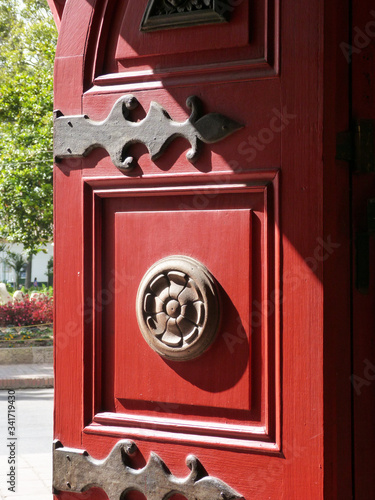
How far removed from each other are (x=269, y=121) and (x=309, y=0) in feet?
1.14

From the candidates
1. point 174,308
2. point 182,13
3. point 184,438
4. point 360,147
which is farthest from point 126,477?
point 182,13

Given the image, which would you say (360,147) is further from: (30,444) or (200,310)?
(30,444)

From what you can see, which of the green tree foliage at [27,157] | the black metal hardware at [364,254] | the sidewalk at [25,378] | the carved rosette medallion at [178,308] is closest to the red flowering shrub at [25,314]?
the green tree foliage at [27,157]

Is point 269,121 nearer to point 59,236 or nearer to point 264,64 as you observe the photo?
point 264,64

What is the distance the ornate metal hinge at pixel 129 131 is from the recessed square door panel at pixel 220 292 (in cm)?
20

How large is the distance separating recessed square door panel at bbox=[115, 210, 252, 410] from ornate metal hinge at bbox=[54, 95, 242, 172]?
0.67ft

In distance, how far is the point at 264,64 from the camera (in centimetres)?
196

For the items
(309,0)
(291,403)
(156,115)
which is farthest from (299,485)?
(309,0)

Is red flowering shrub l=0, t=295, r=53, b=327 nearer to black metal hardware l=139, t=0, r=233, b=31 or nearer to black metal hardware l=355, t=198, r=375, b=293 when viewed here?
black metal hardware l=139, t=0, r=233, b=31

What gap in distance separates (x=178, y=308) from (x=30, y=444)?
550cm

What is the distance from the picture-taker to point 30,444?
6969 mm

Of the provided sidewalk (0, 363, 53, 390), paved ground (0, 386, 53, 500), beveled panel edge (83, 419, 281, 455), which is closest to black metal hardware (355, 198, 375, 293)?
beveled panel edge (83, 419, 281, 455)

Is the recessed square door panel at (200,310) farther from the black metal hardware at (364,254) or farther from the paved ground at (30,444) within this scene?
the paved ground at (30,444)

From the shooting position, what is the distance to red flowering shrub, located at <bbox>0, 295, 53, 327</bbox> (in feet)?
45.2
